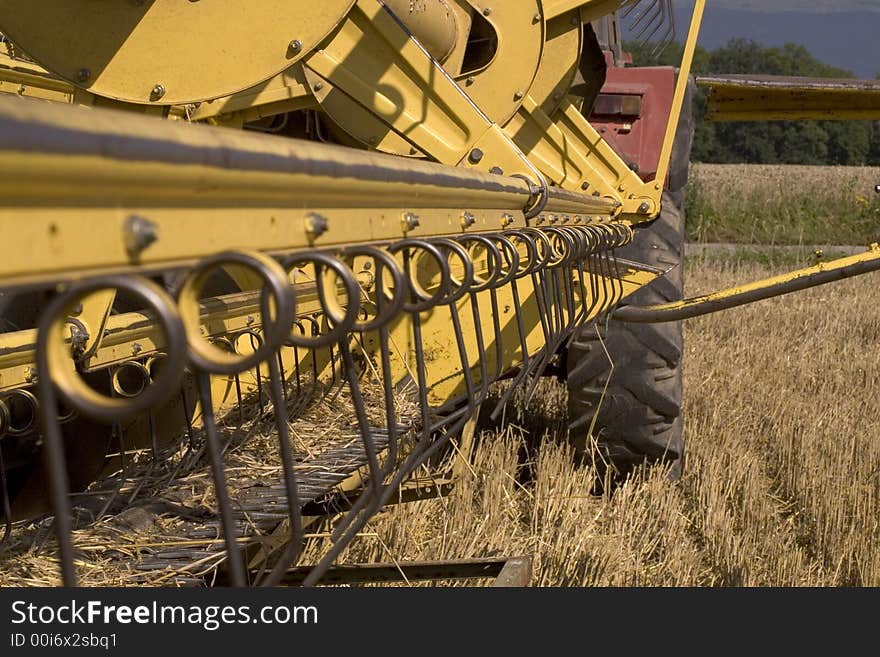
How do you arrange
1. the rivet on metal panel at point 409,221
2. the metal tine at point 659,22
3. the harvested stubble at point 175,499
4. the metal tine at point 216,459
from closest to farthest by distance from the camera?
1. the metal tine at point 216,459
2. the rivet on metal panel at point 409,221
3. the harvested stubble at point 175,499
4. the metal tine at point 659,22

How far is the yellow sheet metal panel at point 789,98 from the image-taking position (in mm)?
4281

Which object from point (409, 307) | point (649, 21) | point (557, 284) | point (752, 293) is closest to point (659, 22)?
point (649, 21)

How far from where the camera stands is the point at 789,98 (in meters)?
4.68

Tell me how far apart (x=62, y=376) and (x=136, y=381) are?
240 centimetres

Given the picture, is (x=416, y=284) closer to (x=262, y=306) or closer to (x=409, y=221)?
(x=409, y=221)

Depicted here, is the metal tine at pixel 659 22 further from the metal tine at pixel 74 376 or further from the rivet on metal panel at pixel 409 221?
the metal tine at pixel 74 376

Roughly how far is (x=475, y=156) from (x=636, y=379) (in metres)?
1.38

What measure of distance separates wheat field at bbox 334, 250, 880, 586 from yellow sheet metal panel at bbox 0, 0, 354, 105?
1.47 metres

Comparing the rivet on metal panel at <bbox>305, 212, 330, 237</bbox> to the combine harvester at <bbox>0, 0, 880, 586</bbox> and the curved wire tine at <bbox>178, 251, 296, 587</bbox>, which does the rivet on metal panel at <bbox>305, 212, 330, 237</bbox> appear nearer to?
the combine harvester at <bbox>0, 0, 880, 586</bbox>

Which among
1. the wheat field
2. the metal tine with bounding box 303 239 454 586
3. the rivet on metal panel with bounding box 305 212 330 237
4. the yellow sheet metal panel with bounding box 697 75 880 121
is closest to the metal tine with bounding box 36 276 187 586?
the rivet on metal panel with bounding box 305 212 330 237

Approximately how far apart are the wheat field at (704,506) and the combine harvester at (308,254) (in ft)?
0.70

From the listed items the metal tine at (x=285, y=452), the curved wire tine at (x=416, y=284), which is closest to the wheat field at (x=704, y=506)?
the curved wire tine at (x=416, y=284)

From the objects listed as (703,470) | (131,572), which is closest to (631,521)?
(703,470)

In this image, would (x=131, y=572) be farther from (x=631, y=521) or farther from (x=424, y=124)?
(x=631, y=521)
